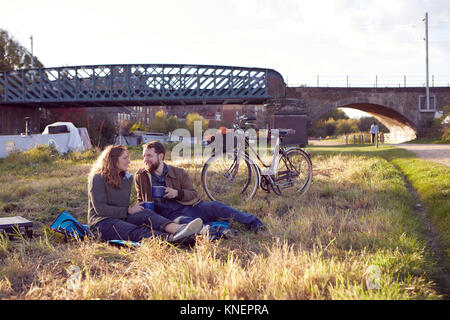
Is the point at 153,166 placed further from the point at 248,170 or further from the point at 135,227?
the point at 248,170

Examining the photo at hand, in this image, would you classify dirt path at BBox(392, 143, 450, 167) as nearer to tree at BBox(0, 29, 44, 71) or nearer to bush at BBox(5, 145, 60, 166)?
bush at BBox(5, 145, 60, 166)

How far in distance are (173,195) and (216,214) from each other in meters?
0.59

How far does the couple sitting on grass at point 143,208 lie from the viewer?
3.94m

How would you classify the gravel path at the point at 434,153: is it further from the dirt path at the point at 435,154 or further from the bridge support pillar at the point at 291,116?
the bridge support pillar at the point at 291,116

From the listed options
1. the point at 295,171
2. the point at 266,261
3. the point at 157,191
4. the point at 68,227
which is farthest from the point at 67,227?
the point at 295,171

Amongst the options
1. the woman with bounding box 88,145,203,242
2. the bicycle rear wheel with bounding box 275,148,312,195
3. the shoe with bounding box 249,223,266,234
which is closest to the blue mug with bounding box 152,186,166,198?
the woman with bounding box 88,145,203,242

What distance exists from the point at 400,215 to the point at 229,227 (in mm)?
1819

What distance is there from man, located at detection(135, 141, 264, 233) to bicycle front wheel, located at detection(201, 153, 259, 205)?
979 mm

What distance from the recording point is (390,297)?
7.40 feet

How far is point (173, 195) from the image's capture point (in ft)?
14.4

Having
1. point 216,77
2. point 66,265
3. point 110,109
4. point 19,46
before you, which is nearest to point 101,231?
point 66,265

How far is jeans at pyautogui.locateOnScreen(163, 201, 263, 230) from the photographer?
14.4 ft

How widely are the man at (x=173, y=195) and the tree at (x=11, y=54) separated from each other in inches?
1832
